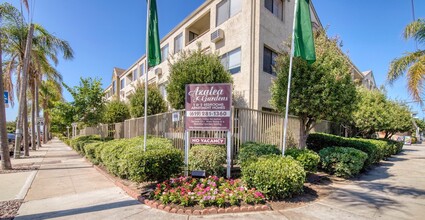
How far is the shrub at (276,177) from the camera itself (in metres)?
5.77

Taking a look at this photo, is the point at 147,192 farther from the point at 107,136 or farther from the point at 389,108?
the point at 389,108

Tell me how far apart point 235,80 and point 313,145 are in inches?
229

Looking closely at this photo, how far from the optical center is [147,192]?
651cm

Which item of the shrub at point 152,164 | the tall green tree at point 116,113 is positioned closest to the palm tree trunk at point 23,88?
the tall green tree at point 116,113

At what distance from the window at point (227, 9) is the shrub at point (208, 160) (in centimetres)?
938

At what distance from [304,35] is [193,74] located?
5695mm

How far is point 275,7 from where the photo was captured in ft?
47.4

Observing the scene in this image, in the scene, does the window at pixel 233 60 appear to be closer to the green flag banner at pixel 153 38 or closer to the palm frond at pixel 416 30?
the green flag banner at pixel 153 38

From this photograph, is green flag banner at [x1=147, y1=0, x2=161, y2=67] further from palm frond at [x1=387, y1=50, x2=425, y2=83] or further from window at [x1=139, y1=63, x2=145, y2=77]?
window at [x1=139, y1=63, x2=145, y2=77]

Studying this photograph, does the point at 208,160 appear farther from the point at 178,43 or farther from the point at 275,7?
the point at 178,43

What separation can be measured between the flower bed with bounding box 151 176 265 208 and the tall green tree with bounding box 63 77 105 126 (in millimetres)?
14611

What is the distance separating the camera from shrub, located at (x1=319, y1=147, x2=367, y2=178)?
848 centimetres

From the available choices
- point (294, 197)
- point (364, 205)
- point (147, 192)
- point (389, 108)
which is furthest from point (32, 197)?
point (389, 108)

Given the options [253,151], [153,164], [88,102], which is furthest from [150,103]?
[253,151]
